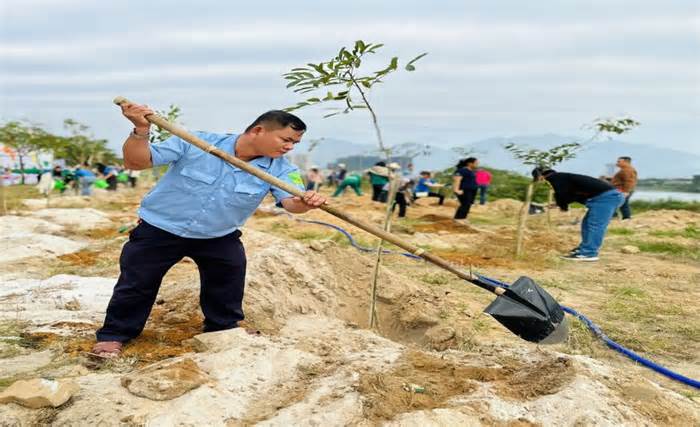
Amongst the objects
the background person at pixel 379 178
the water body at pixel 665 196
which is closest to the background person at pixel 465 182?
the background person at pixel 379 178

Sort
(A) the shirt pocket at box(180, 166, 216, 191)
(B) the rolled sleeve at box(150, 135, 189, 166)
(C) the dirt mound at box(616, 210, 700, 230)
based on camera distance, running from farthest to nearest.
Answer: (C) the dirt mound at box(616, 210, 700, 230)
(A) the shirt pocket at box(180, 166, 216, 191)
(B) the rolled sleeve at box(150, 135, 189, 166)

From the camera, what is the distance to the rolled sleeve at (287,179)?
3.27 meters

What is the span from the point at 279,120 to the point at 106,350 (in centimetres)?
151

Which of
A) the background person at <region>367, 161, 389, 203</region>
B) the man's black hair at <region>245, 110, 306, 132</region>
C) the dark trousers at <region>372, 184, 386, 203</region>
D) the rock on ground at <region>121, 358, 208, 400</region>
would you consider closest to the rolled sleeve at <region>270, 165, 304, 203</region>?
the man's black hair at <region>245, 110, 306, 132</region>

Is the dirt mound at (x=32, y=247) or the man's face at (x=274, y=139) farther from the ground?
the man's face at (x=274, y=139)

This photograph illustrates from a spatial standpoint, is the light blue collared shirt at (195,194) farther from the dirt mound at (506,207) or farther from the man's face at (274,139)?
the dirt mound at (506,207)

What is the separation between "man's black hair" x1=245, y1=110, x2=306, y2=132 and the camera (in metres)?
3.08

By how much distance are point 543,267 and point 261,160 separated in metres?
5.07

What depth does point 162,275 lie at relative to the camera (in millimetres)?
3232

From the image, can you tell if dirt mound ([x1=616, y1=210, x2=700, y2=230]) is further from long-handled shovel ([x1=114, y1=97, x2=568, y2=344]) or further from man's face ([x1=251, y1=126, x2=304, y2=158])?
man's face ([x1=251, y1=126, x2=304, y2=158])

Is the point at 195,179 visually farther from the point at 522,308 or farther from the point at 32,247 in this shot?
the point at 32,247

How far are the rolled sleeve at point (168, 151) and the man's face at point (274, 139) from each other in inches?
14.7

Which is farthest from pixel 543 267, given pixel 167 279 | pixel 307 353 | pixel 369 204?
pixel 369 204

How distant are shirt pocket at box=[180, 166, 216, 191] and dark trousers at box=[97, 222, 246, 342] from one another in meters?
0.28
